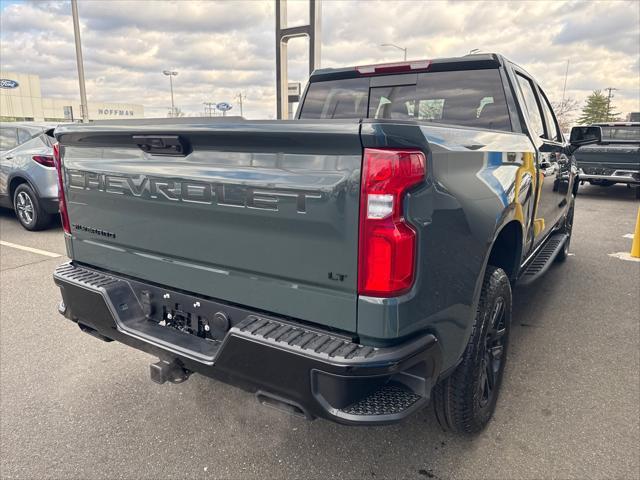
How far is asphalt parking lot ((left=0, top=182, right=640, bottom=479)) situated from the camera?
2320 millimetres

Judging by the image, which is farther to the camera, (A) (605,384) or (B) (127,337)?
(A) (605,384)

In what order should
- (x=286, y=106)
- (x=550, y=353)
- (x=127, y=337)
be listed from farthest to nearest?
(x=286, y=106) < (x=550, y=353) < (x=127, y=337)

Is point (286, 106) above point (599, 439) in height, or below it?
above

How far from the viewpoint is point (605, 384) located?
305cm

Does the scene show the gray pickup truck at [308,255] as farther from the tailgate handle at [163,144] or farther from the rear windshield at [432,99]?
the rear windshield at [432,99]

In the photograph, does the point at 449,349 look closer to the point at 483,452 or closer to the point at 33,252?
the point at 483,452

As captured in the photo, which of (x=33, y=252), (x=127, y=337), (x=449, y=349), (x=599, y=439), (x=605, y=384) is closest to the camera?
(x=449, y=349)

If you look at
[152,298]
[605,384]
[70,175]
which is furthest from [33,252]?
[605,384]

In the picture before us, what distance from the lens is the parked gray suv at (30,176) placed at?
698 centimetres

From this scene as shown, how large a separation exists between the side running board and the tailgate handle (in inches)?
93.7

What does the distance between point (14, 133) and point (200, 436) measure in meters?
7.30

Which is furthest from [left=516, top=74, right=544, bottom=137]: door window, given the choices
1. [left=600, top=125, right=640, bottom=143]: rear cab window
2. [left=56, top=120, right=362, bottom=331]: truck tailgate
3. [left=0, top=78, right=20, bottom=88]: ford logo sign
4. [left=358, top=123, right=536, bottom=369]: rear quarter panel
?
[left=0, top=78, right=20, bottom=88]: ford logo sign

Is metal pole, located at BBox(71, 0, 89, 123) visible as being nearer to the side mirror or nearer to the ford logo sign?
the side mirror

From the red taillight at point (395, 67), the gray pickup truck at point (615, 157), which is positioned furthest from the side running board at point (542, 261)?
the gray pickup truck at point (615, 157)
